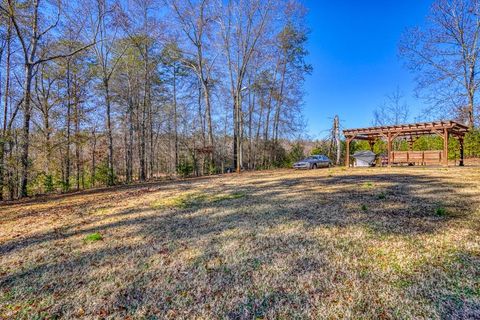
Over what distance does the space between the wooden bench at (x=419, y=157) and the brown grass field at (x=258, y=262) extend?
9933mm

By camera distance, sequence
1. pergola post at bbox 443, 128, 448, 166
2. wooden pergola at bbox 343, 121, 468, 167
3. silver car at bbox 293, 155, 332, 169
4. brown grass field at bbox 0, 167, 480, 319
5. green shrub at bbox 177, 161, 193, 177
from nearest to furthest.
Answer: brown grass field at bbox 0, 167, 480, 319 < pergola post at bbox 443, 128, 448, 166 < wooden pergola at bbox 343, 121, 468, 167 < silver car at bbox 293, 155, 332, 169 < green shrub at bbox 177, 161, 193, 177

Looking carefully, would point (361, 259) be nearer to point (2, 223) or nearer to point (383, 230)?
point (383, 230)

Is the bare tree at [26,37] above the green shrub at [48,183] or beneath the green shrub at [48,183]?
above

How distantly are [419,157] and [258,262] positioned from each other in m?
15.0

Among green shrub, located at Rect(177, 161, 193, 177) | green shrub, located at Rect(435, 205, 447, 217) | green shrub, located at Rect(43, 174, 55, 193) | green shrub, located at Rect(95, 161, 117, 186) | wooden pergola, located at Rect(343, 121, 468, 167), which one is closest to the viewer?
green shrub, located at Rect(435, 205, 447, 217)

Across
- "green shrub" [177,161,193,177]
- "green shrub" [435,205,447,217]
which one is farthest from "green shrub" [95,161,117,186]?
"green shrub" [435,205,447,217]

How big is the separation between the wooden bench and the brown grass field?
9.93 meters

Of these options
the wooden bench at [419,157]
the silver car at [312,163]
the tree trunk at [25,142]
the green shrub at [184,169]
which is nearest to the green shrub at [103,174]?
the tree trunk at [25,142]

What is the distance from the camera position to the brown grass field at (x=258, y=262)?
2.02 meters

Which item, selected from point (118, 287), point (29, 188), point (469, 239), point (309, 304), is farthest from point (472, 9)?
point (29, 188)

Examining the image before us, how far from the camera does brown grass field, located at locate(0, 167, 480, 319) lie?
202 cm

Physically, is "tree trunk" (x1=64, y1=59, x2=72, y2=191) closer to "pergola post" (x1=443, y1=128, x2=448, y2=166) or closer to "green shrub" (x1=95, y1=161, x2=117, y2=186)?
"green shrub" (x1=95, y1=161, x2=117, y2=186)

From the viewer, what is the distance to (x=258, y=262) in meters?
2.78

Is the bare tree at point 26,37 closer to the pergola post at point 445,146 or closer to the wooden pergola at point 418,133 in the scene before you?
the wooden pergola at point 418,133
